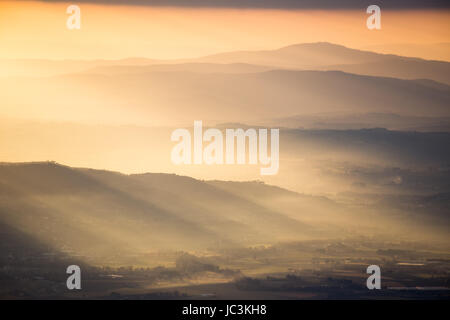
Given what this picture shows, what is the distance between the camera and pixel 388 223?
271 ft

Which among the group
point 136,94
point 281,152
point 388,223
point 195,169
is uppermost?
point 136,94

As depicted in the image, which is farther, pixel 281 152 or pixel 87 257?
pixel 281 152

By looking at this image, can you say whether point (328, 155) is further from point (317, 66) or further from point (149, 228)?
point (149, 228)

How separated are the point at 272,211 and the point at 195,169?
2305 cm

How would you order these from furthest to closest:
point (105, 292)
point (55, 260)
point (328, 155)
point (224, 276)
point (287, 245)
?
point (328, 155)
point (287, 245)
point (55, 260)
point (224, 276)
point (105, 292)

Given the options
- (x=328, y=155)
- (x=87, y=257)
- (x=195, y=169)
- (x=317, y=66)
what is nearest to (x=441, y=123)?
(x=328, y=155)

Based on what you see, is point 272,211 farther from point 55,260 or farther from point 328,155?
point 328,155

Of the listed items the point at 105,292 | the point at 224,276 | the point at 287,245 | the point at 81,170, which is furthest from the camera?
the point at 81,170

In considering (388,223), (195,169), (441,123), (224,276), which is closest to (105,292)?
(224,276)

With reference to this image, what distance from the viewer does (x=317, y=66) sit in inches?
6137

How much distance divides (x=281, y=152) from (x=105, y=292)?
81011 mm

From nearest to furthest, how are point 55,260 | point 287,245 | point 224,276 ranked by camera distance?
point 224,276 < point 55,260 < point 287,245

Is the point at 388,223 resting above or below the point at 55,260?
above

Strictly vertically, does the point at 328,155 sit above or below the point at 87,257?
above
